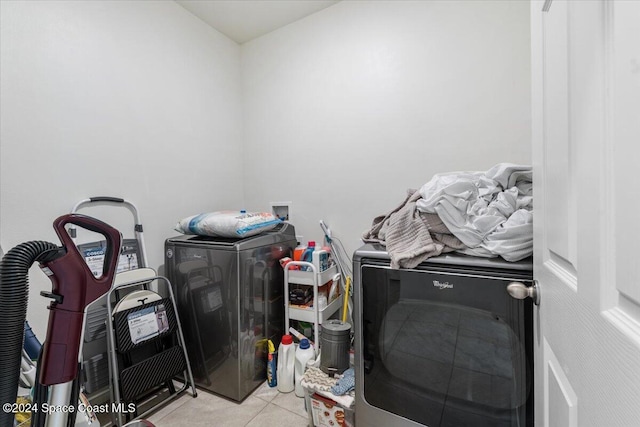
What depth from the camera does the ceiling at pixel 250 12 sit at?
6.47 feet

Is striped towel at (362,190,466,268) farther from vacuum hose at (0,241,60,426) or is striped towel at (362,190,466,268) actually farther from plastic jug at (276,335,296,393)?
vacuum hose at (0,241,60,426)

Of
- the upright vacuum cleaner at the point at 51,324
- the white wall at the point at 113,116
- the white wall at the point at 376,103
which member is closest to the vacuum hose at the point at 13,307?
the upright vacuum cleaner at the point at 51,324

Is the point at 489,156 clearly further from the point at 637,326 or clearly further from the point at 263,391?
the point at 263,391

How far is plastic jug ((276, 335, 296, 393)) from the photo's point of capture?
5.51ft

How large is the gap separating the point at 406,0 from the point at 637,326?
6.85ft

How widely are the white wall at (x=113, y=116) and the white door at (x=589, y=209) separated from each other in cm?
199

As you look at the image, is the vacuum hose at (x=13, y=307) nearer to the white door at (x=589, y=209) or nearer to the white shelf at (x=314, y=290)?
the white door at (x=589, y=209)

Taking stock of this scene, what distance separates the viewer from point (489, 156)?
1591 millimetres

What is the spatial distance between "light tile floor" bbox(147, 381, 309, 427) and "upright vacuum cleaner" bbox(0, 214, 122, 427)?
3.21ft

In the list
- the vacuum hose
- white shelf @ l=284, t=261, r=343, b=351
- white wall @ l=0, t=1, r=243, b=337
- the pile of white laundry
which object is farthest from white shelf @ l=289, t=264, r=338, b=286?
the vacuum hose

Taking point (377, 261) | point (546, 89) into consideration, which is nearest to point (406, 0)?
point (546, 89)

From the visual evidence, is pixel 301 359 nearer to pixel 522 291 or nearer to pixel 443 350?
pixel 443 350

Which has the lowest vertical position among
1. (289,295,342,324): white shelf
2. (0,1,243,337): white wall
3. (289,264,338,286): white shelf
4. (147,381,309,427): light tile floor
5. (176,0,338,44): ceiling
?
(147,381,309,427): light tile floor

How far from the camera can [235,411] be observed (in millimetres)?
1537
